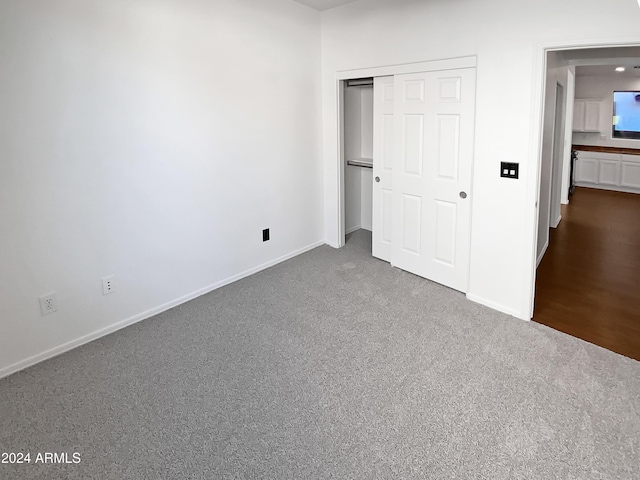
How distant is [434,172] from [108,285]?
2.78m

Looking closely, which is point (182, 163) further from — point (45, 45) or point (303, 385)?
point (303, 385)

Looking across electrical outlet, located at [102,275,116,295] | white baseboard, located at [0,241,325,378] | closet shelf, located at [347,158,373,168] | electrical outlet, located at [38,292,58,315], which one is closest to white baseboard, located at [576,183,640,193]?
closet shelf, located at [347,158,373,168]

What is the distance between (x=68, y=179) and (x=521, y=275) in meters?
3.29

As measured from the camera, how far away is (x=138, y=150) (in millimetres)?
3234

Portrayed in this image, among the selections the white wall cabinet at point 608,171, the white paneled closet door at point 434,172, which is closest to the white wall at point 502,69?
the white paneled closet door at point 434,172

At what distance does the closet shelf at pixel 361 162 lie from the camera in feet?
16.3

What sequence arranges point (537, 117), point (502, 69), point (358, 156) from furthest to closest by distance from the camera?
1. point (358, 156)
2. point (502, 69)
3. point (537, 117)

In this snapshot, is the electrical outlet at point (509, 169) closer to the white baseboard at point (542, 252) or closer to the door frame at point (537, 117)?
the door frame at point (537, 117)

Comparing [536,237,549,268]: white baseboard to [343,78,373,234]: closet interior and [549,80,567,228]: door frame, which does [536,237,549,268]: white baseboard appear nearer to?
[549,80,567,228]: door frame

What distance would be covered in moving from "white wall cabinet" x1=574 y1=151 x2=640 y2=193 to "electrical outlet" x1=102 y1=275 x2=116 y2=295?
8.28 m

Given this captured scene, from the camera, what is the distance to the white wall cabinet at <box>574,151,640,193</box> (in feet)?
24.9

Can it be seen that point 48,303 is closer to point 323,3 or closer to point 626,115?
point 323,3

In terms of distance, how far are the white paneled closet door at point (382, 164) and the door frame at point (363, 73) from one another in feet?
0.35

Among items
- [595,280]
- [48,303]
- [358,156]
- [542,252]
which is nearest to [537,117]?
[595,280]
